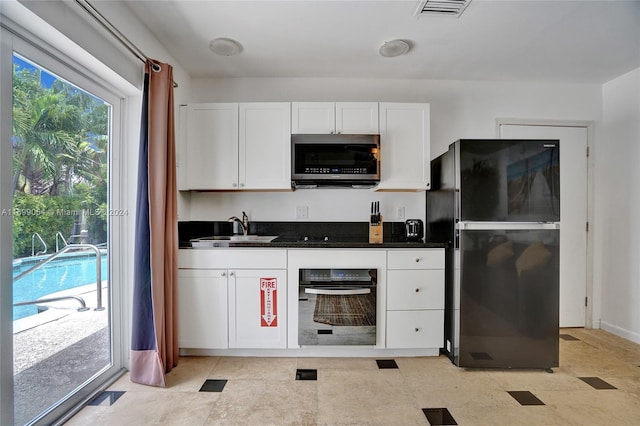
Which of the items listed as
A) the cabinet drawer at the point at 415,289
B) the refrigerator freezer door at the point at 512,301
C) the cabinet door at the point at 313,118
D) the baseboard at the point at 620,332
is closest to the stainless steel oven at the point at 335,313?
the cabinet drawer at the point at 415,289

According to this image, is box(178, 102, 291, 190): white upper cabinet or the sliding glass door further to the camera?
box(178, 102, 291, 190): white upper cabinet

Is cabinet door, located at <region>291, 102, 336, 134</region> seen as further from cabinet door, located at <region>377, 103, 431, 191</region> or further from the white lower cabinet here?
the white lower cabinet

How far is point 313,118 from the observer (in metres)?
2.56

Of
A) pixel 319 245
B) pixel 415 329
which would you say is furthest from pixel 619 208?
pixel 319 245

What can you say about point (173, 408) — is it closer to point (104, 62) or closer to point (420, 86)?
point (104, 62)

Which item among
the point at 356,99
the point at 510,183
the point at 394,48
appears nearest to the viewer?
the point at 510,183

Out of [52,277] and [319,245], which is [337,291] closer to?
[319,245]

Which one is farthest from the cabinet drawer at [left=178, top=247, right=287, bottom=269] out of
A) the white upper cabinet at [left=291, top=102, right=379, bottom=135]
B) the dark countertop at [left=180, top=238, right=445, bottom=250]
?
the white upper cabinet at [left=291, top=102, right=379, bottom=135]

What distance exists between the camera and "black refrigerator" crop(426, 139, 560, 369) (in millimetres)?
2113

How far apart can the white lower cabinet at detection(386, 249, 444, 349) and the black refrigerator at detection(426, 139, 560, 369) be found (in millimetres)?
190

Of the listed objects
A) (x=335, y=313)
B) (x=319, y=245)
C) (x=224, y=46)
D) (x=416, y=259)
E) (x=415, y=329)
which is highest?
(x=224, y=46)

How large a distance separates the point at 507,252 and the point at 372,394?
1367 millimetres

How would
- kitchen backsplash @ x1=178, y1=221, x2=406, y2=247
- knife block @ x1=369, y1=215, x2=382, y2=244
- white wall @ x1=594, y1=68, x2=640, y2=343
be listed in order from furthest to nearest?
kitchen backsplash @ x1=178, y1=221, x2=406, y2=247
white wall @ x1=594, y1=68, x2=640, y2=343
knife block @ x1=369, y1=215, x2=382, y2=244

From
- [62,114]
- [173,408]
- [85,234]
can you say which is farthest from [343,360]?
[62,114]
